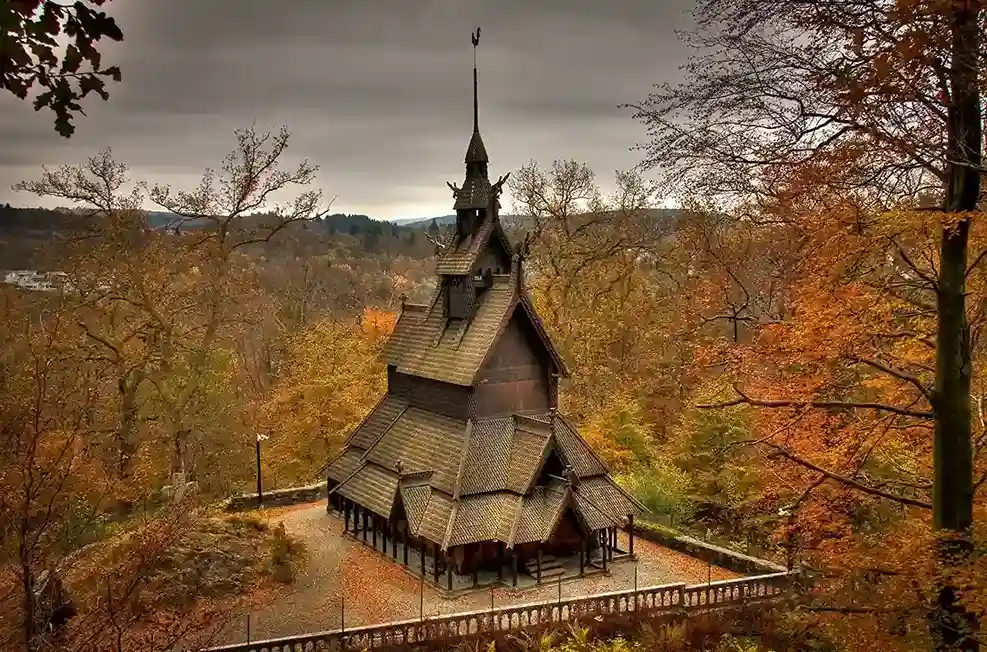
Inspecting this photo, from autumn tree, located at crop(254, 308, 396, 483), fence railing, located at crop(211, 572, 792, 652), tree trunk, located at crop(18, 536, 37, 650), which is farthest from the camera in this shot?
autumn tree, located at crop(254, 308, 396, 483)

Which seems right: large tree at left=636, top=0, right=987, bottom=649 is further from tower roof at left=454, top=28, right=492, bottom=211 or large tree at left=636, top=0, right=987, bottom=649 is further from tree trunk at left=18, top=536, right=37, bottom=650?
tower roof at left=454, top=28, right=492, bottom=211

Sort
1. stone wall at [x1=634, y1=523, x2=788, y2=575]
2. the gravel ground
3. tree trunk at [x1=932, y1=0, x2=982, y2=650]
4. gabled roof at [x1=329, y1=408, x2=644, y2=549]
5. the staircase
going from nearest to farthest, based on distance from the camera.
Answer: tree trunk at [x1=932, y1=0, x2=982, y2=650], the gravel ground, gabled roof at [x1=329, y1=408, x2=644, y2=549], the staircase, stone wall at [x1=634, y1=523, x2=788, y2=575]

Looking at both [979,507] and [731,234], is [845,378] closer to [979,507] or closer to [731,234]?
[979,507]

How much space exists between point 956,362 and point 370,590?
52.5ft

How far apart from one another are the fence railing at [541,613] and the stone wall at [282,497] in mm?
12047

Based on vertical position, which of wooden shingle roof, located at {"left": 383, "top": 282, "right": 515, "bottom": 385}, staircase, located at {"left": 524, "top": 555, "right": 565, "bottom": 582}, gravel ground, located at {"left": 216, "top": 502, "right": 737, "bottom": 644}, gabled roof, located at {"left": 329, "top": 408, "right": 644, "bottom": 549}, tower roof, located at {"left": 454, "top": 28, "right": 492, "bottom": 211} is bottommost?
gravel ground, located at {"left": 216, "top": 502, "right": 737, "bottom": 644}

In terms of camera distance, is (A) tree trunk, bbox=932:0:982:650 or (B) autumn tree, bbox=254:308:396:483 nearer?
(A) tree trunk, bbox=932:0:982:650

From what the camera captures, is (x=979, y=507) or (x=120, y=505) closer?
(x=979, y=507)

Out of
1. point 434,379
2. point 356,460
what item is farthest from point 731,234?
point 356,460

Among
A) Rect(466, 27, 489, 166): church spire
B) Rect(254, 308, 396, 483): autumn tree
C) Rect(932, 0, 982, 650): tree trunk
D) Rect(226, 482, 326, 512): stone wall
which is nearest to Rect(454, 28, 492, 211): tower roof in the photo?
Rect(466, 27, 489, 166): church spire

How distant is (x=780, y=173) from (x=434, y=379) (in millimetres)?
16504

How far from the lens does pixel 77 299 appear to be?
976 inches

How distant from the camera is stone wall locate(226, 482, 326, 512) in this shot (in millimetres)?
28656

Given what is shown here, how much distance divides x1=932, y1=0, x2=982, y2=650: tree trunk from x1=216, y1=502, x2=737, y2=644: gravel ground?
41.3 ft
